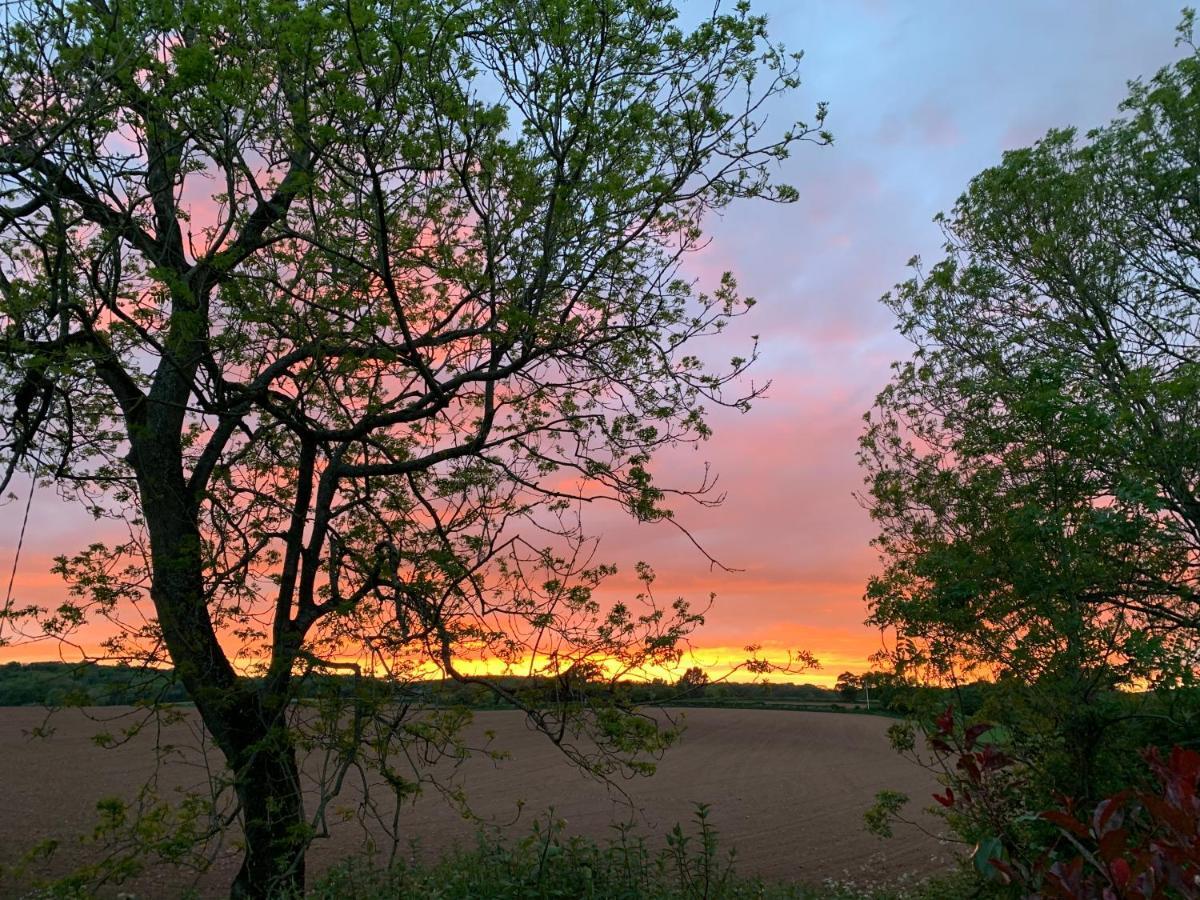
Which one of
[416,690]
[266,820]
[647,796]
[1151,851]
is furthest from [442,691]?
[647,796]

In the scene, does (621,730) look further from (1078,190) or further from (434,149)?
(1078,190)

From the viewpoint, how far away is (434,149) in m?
7.73

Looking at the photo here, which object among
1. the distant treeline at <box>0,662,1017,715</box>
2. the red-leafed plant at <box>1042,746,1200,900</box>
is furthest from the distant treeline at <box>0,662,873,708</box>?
the red-leafed plant at <box>1042,746,1200,900</box>

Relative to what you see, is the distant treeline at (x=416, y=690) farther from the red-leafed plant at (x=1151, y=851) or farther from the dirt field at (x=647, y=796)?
the red-leafed plant at (x=1151, y=851)

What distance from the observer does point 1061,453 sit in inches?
446

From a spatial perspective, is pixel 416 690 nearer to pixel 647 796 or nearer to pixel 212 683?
pixel 212 683

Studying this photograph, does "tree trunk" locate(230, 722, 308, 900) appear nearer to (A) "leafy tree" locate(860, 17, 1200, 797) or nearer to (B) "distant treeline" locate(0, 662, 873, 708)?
(B) "distant treeline" locate(0, 662, 873, 708)

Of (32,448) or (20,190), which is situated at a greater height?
(20,190)

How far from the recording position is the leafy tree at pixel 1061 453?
9.05m

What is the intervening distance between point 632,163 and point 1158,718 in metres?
7.23

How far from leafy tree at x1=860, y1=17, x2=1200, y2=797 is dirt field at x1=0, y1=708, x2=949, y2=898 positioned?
14.7 ft

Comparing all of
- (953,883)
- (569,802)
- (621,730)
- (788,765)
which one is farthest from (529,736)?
(621,730)

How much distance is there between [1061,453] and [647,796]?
19342 millimetres

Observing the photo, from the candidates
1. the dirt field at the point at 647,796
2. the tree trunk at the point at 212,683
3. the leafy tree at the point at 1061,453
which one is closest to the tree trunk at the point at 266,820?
the tree trunk at the point at 212,683
